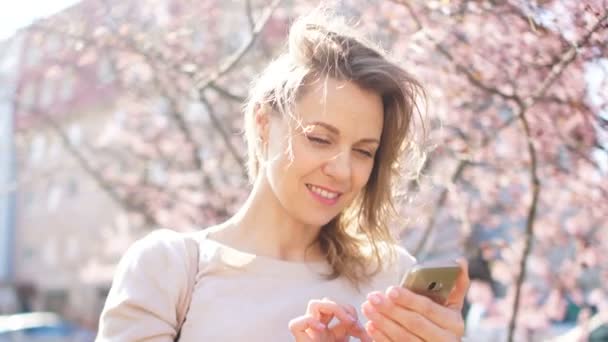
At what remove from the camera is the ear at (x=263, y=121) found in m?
2.22

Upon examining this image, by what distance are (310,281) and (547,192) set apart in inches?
166

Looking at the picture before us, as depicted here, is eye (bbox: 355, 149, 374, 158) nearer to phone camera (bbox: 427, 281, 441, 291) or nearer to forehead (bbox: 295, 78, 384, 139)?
forehead (bbox: 295, 78, 384, 139)

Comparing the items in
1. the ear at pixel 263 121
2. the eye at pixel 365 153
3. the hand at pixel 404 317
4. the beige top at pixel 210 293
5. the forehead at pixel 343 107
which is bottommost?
the beige top at pixel 210 293

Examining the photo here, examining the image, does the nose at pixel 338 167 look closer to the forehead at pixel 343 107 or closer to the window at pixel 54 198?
the forehead at pixel 343 107

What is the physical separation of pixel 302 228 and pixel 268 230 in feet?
0.25

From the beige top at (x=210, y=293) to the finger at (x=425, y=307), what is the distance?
1.14ft

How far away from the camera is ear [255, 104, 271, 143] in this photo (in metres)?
2.22

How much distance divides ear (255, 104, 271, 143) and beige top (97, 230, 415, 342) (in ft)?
0.89

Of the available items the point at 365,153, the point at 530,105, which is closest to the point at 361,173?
the point at 365,153

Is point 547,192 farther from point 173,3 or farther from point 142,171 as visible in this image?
point 142,171

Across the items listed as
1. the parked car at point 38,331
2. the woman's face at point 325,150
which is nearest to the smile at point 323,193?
the woman's face at point 325,150

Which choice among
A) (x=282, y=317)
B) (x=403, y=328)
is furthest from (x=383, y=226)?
(x=403, y=328)

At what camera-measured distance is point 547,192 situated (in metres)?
6.11

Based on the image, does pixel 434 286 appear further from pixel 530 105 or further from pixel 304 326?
pixel 530 105
